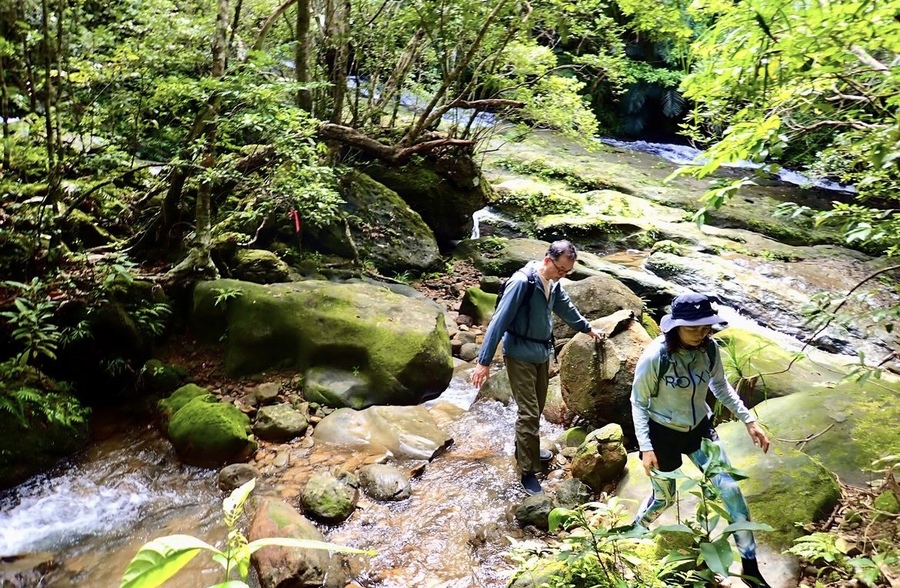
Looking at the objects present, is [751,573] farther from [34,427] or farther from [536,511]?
[34,427]

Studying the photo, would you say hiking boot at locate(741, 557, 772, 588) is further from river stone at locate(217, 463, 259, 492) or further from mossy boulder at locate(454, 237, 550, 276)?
mossy boulder at locate(454, 237, 550, 276)

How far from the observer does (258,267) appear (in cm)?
777

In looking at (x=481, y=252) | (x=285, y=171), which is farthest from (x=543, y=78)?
(x=285, y=171)

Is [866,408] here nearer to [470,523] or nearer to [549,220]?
[470,523]

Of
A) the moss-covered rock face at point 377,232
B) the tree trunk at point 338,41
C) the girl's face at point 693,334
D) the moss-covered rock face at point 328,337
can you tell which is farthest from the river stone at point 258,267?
the girl's face at point 693,334

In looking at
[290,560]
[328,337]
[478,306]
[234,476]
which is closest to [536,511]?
[290,560]

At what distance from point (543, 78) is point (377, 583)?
922 centimetres

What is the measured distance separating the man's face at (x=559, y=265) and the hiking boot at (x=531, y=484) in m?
1.77

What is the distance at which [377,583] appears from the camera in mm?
3572

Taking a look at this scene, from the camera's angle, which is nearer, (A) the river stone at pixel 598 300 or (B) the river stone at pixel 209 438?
(B) the river stone at pixel 209 438

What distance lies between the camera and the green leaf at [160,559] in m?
1.00

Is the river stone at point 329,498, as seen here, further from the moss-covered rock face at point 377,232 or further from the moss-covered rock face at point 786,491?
the moss-covered rock face at point 377,232

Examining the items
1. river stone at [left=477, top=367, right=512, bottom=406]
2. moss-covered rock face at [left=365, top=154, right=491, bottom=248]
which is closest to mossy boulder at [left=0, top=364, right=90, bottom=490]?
river stone at [left=477, top=367, right=512, bottom=406]

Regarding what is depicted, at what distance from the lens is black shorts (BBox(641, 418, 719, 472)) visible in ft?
10.2
